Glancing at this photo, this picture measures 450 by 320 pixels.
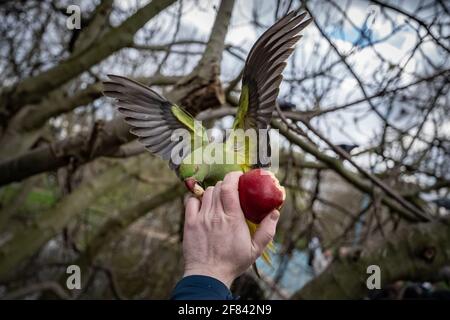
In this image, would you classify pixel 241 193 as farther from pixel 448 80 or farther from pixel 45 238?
pixel 45 238

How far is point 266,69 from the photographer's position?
1.01m

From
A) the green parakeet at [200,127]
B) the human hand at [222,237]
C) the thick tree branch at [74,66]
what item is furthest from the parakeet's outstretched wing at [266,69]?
the thick tree branch at [74,66]

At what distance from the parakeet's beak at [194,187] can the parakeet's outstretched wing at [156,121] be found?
17 cm

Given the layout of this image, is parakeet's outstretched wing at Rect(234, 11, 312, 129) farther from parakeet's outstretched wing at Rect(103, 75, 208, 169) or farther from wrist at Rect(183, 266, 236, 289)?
wrist at Rect(183, 266, 236, 289)

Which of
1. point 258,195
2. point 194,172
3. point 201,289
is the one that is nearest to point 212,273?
point 201,289

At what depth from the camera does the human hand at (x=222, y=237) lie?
81 centimetres

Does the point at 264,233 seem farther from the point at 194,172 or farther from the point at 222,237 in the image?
the point at 194,172

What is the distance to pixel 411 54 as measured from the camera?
5.14 ft

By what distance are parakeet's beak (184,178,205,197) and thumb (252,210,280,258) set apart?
0.19 metres

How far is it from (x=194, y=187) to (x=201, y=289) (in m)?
0.30

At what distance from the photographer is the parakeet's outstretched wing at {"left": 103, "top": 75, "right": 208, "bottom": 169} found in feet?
3.83

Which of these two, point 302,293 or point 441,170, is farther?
point 441,170

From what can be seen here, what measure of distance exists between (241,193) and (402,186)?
2.50 metres
